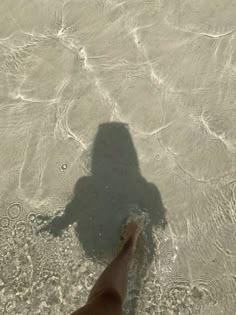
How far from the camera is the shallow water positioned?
3311 mm

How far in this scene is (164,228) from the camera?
3.36 m

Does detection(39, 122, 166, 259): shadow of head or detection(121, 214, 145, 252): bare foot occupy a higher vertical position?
detection(39, 122, 166, 259): shadow of head

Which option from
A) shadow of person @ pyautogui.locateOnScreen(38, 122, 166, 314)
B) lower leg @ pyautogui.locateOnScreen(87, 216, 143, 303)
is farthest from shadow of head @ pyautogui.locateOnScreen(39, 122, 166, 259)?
lower leg @ pyautogui.locateOnScreen(87, 216, 143, 303)

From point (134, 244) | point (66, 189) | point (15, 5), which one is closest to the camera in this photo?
point (134, 244)

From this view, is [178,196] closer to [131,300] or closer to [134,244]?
[134,244]

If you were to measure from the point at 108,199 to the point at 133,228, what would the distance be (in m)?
0.33

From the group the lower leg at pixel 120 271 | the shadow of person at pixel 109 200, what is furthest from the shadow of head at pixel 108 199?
the lower leg at pixel 120 271

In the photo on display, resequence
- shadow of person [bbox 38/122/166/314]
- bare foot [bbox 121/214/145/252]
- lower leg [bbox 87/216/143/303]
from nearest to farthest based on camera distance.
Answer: lower leg [bbox 87/216/143/303]
bare foot [bbox 121/214/145/252]
shadow of person [bbox 38/122/166/314]

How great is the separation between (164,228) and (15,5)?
8.00 ft

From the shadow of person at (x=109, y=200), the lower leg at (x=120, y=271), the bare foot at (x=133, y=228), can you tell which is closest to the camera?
the lower leg at (x=120, y=271)

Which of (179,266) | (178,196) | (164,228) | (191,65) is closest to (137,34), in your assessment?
(191,65)

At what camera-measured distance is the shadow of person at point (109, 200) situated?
11.1 ft

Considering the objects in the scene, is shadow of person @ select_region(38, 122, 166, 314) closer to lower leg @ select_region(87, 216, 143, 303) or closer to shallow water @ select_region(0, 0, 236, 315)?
shallow water @ select_region(0, 0, 236, 315)

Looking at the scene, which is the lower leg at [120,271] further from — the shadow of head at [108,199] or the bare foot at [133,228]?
the shadow of head at [108,199]
